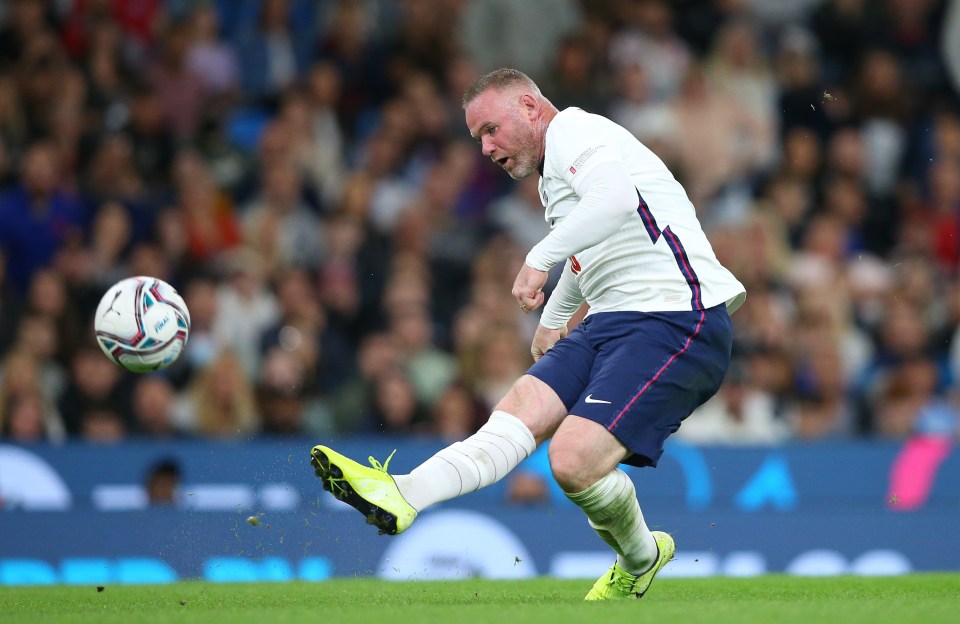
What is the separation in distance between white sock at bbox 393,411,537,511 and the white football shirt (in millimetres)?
657

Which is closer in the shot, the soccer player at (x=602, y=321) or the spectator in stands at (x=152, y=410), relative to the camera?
the soccer player at (x=602, y=321)

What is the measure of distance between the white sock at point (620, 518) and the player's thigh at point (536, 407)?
294mm

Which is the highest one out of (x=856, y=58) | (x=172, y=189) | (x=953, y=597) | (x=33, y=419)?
(x=856, y=58)

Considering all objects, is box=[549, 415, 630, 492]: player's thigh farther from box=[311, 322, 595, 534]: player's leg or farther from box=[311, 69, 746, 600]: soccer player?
box=[311, 322, 595, 534]: player's leg

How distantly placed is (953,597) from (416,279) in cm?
524

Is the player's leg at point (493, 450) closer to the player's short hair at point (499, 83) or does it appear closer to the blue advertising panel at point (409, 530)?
the player's short hair at point (499, 83)

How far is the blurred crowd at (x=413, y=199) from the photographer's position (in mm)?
9570

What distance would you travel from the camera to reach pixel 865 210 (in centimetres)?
1215

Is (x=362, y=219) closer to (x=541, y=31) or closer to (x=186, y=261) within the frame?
(x=186, y=261)

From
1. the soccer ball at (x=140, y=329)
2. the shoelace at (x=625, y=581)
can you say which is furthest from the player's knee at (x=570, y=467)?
the soccer ball at (x=140, y=329)

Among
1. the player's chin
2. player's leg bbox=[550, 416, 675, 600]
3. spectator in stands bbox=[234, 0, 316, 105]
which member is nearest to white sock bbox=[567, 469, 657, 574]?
player's leg bbox=[550, 416, 675, 600]

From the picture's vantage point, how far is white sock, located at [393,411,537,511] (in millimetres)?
5215

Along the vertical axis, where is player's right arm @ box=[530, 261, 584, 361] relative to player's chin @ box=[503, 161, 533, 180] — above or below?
below

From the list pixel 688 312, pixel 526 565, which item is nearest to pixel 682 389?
pixel 688 312
